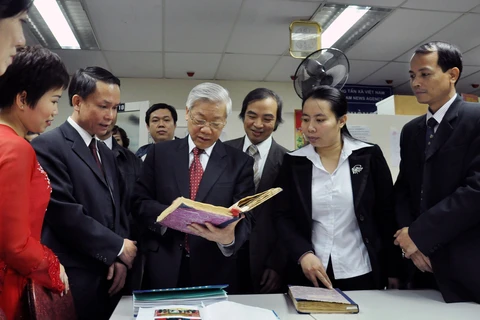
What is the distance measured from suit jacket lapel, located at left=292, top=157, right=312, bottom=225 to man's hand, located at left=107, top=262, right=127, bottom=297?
77 centimetres

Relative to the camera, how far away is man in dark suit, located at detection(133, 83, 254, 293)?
148 cm

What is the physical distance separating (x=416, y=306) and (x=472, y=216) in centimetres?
37

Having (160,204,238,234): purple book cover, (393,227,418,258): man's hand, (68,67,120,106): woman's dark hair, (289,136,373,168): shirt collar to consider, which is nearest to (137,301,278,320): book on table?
(160,204,238,234): purple book cover

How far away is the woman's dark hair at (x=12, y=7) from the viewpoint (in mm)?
864

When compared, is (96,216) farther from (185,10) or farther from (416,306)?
(185,10)

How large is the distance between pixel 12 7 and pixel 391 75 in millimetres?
5563

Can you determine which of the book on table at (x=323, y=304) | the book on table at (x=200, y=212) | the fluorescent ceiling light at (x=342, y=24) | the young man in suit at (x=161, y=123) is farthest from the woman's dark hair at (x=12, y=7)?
the fluorescent ceiling light at (x=342, y=24)

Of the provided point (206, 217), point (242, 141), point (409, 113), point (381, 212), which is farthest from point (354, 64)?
point (206, 217)

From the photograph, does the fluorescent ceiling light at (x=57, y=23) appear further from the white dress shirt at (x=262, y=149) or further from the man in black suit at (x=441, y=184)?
the man in black suit at (x=441, y=184)

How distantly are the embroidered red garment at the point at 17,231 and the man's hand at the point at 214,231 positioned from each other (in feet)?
1.42

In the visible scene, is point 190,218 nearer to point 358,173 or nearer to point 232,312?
point 232,312

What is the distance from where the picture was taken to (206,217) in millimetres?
1181

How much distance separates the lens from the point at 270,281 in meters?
1.89

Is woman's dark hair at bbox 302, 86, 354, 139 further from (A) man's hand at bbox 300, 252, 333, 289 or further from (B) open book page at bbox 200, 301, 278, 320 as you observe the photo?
(B) open book page at bbox 200, 301, 278, 320
